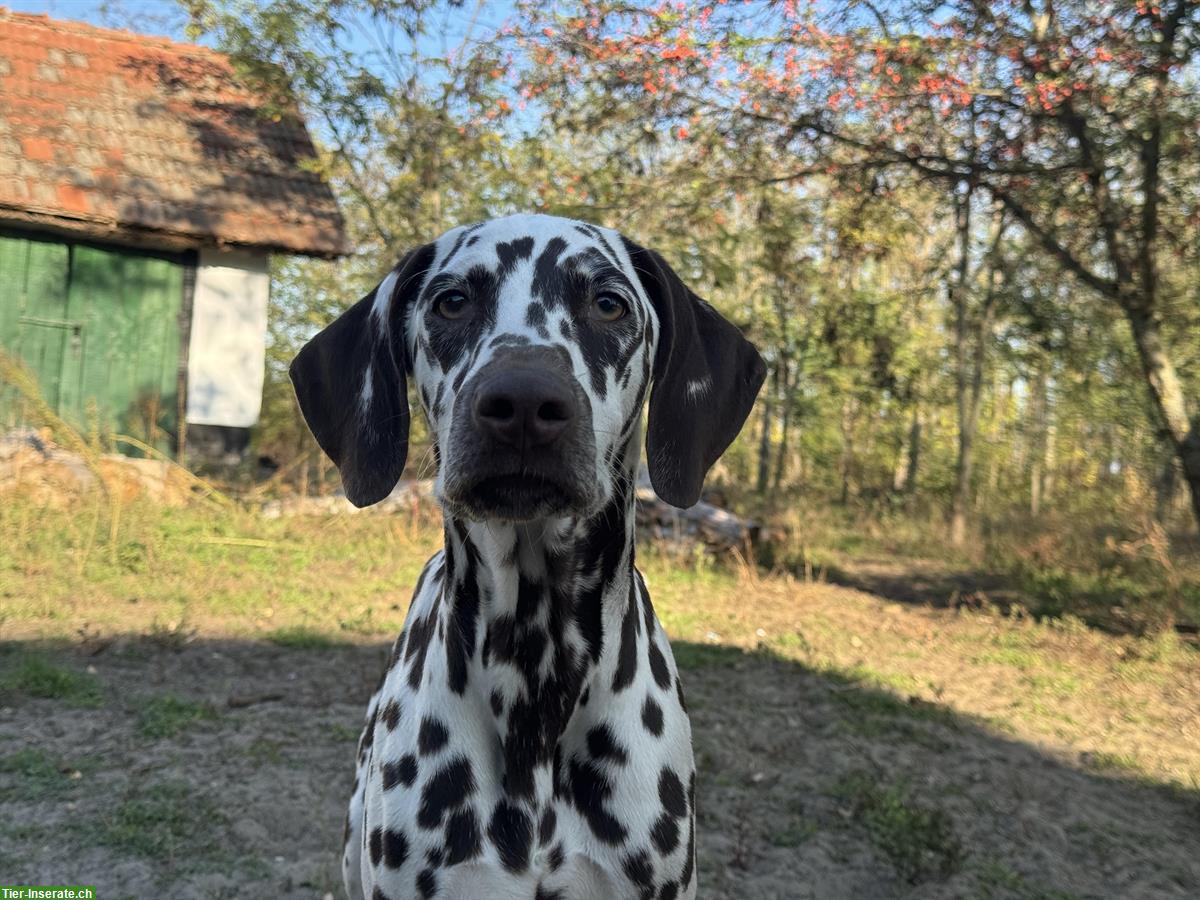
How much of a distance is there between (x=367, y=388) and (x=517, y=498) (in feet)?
2.31

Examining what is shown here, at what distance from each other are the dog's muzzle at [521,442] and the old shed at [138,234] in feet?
29.0

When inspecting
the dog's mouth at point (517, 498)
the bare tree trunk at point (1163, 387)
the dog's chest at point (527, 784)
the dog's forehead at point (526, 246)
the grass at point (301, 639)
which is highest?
the bare tree trunk at point (1163, 387)

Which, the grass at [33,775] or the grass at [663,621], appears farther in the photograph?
the grass at [663,621]

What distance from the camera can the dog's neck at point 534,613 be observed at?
2.00 meters

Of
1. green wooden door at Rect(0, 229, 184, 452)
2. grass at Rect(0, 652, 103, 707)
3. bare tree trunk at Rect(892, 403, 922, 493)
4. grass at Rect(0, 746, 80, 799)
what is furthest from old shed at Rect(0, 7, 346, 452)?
bare tree trunk at Rect(892, 403, 922, 493)

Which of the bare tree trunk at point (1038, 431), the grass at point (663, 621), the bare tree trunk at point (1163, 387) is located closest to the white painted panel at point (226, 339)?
the grass at point (663, 621)

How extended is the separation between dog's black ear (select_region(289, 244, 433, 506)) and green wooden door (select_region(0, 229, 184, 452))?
809 cm

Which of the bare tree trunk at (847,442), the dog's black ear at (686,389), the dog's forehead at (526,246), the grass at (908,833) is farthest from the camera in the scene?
the bare tree trunk at (847,442)

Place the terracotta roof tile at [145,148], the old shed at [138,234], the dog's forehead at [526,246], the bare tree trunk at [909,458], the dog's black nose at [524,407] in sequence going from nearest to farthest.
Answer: the dog's black nose at [524,407], the dog's forehead at [526,246], the terracotta roof tile at [145,148], the old shed at [138,234], the bare tree trunk at [909,458]

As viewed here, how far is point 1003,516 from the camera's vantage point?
14023 millimetres

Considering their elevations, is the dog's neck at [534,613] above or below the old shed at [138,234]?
below

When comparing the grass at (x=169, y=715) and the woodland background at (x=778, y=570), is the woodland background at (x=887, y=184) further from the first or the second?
the grass at (x=169, y=715)

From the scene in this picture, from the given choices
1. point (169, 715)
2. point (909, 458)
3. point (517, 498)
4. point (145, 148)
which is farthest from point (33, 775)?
point (909, 458)

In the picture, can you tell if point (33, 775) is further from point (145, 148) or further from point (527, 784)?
point (145, 148)
